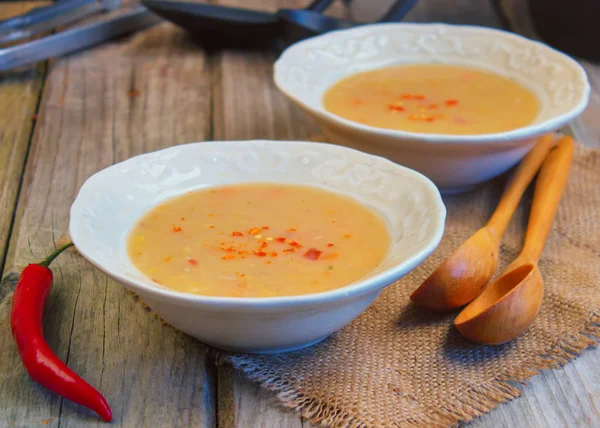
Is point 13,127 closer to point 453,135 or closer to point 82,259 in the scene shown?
point 82,259

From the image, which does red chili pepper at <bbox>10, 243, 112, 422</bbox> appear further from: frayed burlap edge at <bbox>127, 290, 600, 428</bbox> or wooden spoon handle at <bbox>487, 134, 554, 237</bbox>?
wooden spoon handle at <bbox>487, 134, 554, 237</bbox>

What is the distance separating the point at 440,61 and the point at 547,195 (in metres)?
0.65

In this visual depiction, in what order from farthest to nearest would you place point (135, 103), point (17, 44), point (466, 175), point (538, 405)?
point (17, 44)
point (135, 103)
point (466, 175)
point (538, 405)

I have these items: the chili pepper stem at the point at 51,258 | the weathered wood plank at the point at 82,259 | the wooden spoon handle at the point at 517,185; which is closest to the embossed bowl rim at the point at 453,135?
the wooden spoon handle at the point at 517,185

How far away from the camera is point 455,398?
1163mm

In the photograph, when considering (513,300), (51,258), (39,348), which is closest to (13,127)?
(51,258)

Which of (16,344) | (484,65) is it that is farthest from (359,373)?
(484,65)

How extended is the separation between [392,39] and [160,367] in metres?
1.31

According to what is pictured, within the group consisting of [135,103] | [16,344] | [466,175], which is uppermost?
[16,344]

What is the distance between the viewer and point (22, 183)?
1857 millimetres

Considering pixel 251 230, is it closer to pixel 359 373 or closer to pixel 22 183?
pixel 359 373

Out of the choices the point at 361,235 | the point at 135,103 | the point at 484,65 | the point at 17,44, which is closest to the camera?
the point at 361,235

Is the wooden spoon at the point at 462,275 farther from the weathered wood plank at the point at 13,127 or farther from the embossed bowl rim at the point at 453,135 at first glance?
the weathered wood plank at the point at 13,127

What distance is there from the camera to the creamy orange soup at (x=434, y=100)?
181 centimetres
